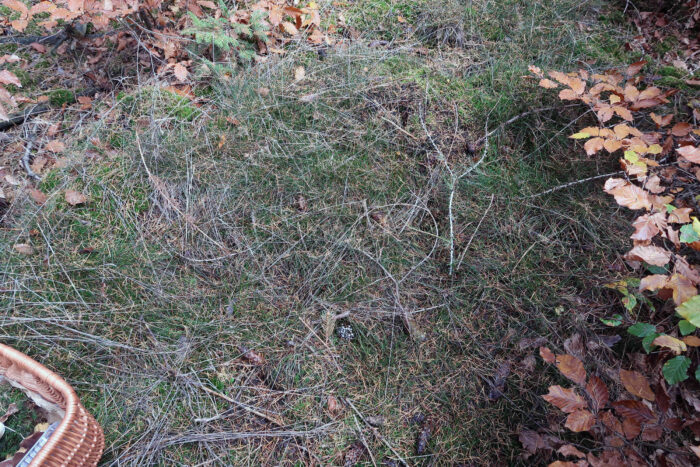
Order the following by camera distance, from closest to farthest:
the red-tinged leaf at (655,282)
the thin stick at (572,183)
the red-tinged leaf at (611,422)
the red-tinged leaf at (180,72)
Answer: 1. the red-tinged leaf at (611,422)
2. the red-tinged leaf at (655,282)
3. the thin stick at (572,183)
4. the red-tinged leaf at (180,72)

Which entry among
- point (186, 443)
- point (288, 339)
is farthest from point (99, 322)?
point (288, 339)

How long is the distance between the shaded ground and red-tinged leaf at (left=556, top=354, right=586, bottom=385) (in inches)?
10.0

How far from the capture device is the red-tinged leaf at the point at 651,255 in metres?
1.68

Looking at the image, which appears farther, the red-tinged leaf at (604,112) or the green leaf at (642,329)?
the red-tinged leaf at (604,112)

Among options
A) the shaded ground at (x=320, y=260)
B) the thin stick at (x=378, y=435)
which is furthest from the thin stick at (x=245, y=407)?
the thin stick at (x=378, y=435)

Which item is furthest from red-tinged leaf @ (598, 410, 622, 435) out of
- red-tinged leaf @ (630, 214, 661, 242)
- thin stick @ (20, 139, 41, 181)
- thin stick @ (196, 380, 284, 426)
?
thin stick @ (20, 139, 41, 181)

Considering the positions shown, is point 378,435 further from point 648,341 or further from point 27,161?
point 27,161

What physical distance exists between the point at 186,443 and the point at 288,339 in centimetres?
58

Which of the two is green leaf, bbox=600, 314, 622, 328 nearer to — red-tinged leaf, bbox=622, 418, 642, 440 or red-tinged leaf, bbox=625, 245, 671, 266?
red-tinged leaf, bbox=625, 245, 671, 266

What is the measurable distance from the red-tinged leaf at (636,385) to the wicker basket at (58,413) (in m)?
2.05

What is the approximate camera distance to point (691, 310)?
148 cm

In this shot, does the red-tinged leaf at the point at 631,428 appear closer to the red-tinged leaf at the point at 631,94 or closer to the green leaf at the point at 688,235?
the green leaf at the point at 688,235

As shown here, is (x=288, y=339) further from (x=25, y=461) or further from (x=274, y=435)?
(x=25, y=461)

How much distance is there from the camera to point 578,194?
2217 mm
